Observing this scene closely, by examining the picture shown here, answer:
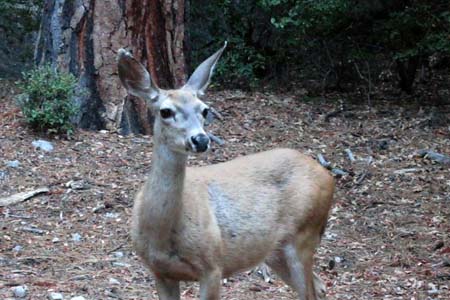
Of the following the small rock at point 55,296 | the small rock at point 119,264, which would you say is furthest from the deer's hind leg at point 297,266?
the small rock at point 55,296

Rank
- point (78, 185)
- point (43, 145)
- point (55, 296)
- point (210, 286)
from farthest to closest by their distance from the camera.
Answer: point (43, 145)
point (78, 185)
point (55, 296)
point (210, 286)

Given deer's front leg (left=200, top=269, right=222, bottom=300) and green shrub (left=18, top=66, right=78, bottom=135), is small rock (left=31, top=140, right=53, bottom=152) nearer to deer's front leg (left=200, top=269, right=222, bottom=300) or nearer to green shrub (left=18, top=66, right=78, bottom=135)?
green shrub (left=18, top=66, right=78, bottom=135)

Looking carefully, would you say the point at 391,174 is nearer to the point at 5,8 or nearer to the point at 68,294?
the point at 68,294

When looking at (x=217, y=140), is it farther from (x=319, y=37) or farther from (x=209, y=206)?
(x=209, y=206)

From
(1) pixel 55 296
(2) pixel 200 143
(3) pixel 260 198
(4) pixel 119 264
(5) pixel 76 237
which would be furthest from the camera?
(5) pixel 76 237

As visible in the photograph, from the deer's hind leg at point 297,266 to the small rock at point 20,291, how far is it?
5.22 ft

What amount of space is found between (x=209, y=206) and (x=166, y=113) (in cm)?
72

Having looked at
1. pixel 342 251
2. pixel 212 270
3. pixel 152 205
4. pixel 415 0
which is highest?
pixel 415 0

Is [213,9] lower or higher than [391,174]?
higher

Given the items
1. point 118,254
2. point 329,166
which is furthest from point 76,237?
point 329,166

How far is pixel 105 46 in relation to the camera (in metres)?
9.30

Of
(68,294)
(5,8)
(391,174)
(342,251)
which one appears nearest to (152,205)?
(68,294)

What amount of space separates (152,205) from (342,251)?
256 centimetres

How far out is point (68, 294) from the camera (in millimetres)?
6047
